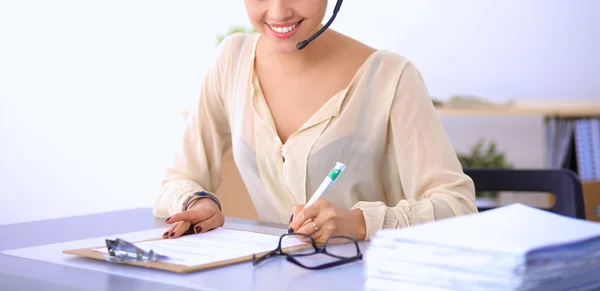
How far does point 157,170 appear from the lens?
4371 mm

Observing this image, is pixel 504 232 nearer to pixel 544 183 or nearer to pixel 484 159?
pixel 544 183

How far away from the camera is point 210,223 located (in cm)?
142

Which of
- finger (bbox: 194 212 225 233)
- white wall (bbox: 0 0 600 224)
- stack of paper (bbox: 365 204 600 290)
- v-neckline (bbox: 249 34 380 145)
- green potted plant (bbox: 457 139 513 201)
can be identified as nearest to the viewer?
stack of paper (bbox: 365 204 600 290)

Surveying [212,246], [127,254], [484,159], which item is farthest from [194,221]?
[484,159]

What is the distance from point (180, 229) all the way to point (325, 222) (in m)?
0.26

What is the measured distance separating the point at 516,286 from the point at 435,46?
3.64 m

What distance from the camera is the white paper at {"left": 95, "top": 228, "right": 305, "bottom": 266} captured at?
3.65ft

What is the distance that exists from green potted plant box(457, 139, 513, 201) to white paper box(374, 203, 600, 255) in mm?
3153

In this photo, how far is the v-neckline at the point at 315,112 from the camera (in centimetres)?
167

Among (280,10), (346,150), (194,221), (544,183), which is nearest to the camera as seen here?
(194,221)

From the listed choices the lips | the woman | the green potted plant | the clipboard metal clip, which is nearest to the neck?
the woman

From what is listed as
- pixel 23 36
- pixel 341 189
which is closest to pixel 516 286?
pixel 341 189

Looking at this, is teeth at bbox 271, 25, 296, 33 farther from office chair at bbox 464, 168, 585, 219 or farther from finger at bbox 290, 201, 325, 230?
office chair at bbox 464, 168, 585, 219

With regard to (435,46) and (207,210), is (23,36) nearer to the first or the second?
(435,46)
